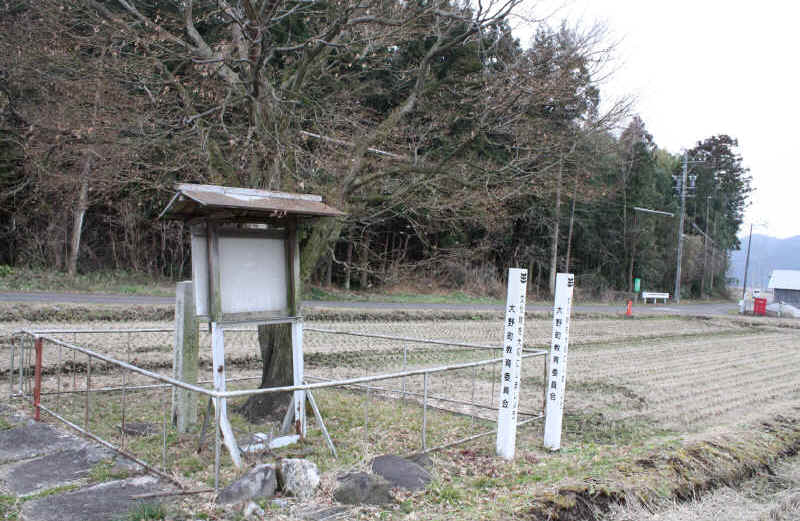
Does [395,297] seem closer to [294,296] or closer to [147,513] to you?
[294,296]

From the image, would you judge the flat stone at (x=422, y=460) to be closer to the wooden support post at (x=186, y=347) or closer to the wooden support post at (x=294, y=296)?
the wooden support post at (x=294, y=296)

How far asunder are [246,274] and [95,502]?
2.74 m

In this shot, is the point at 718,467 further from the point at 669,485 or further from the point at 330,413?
the point at 330,413

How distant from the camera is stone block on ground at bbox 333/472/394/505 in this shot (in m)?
4.85

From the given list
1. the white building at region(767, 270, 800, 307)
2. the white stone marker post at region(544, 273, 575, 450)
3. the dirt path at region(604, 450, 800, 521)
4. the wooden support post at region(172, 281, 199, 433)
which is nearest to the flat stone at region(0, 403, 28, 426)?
the wooden support post at region(172, 281, 199, 433)

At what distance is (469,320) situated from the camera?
23094 mm

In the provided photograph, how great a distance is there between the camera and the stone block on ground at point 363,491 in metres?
4.85

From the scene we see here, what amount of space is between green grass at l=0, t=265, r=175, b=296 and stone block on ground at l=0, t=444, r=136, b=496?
15266mm

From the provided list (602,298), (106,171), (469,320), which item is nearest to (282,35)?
(106,171)

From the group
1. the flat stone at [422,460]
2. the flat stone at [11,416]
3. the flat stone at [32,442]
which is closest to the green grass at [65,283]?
the flat stone at [11,416]

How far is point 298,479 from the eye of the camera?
196 inches

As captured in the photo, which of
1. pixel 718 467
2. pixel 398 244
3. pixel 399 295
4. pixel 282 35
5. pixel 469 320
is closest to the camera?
pixel 718 467

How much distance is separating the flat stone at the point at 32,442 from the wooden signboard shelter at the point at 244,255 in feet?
5.49

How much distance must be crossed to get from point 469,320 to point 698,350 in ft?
25.5
